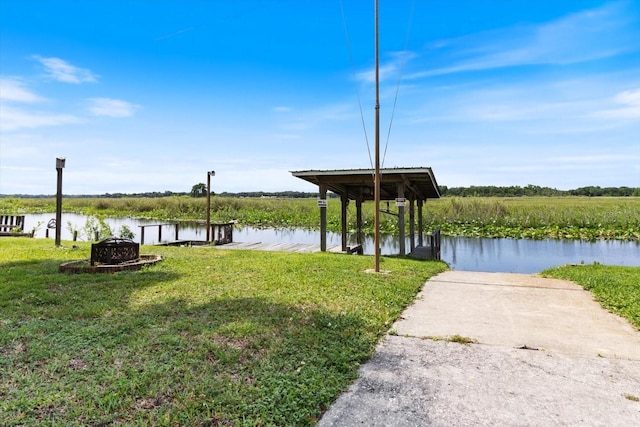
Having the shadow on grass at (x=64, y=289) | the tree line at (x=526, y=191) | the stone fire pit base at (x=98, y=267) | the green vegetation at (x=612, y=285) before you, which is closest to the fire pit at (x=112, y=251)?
the stone fire pit base at (x=98, y=267)

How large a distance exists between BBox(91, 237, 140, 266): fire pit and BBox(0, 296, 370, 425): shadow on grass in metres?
3.14

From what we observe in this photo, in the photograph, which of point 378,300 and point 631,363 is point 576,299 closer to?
point 631,363

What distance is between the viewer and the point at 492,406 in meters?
2.28

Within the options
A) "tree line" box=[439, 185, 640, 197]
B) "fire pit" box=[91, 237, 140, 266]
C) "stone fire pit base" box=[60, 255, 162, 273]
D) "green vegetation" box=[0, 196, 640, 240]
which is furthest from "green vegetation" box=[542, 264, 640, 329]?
"tree line" box=[439, 185, 640, 197]

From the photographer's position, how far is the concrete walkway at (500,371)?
2184 mm

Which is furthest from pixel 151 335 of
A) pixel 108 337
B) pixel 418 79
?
pixel 418 79

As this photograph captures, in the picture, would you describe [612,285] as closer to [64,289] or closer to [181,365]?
[181,365]

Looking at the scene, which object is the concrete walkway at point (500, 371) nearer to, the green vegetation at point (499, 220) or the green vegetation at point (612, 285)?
the green vegetation at point (612, 285)

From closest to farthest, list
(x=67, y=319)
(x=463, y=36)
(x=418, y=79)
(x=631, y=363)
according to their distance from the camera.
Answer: (x=631, y=363), (x=67, y=319), (x=463, y=36), (x=418, y=79)

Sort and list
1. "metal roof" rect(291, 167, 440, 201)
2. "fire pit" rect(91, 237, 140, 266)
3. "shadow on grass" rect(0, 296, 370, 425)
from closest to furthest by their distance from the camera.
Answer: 1. "shadow on grass" rect(0, 296, 370, 425)
2. "fire pit" rect(91, 237, 140, 266)
3. "metal roof" rect(291, 167, 440, 201)

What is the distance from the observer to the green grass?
2197 millimetres

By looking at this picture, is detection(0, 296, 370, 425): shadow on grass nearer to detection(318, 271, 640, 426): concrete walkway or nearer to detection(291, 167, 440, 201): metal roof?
detection(318, 271, 640, 426): concrete walkway

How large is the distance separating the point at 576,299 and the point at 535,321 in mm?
1674

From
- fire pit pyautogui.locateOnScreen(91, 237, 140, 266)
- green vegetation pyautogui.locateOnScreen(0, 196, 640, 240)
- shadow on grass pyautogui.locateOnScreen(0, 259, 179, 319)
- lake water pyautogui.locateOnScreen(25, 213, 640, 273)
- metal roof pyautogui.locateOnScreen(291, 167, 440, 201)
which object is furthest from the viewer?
green vegetation pyautogui.locateOnScreen(0, 196, 640, 240)
